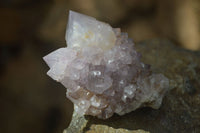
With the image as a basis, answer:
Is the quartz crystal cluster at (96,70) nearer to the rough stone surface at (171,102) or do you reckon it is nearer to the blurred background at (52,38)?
the rough stone surface at (171,102)

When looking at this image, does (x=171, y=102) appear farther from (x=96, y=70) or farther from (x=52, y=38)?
(x=52, y=38)

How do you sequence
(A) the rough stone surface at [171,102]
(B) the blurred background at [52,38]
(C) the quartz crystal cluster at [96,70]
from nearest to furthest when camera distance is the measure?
(C) the quartz crystal cluster at [96,70] < (A) the rough stone surface at [171,102] < (B) the blurred background at [52,38]

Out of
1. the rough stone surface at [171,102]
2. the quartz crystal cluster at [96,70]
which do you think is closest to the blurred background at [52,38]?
the rough stone surface at [171,102]

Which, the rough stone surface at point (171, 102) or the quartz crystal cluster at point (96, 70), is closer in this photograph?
the quartz crystal cluster at point (96, 70)

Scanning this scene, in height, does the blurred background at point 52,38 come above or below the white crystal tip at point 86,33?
below

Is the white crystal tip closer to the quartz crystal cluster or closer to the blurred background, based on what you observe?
the quartz crystal cluster

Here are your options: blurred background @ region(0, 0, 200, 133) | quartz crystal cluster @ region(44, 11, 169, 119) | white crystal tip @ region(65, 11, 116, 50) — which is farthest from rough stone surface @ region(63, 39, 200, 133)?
blurred background @ region(0, 0, 200, 133)
